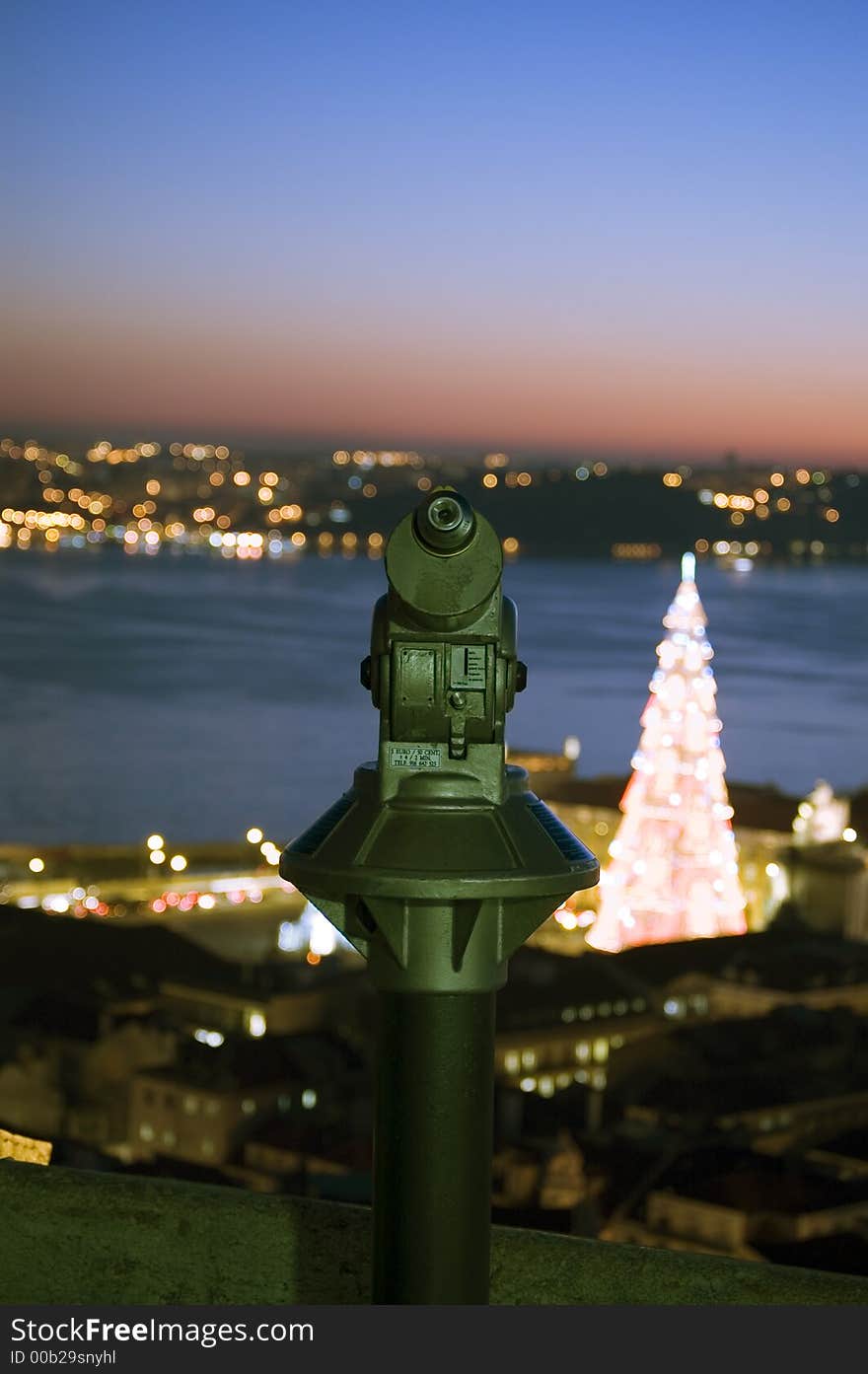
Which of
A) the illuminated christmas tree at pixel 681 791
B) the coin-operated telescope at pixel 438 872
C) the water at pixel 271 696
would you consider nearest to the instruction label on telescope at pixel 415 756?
the coin-operated telescope at pixel 438 872

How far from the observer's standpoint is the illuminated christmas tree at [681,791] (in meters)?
11.3

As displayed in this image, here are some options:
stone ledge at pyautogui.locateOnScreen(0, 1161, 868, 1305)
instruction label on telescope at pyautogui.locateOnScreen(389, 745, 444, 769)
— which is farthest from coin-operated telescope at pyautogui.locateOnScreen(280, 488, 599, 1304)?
stone ledge at pyautogui.locateOnScreen(0, 1161, 868, 1305)

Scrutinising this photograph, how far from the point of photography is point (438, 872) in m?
1.38

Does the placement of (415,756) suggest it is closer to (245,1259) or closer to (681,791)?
(245,1259)

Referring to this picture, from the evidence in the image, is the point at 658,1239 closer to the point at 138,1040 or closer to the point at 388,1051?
the point at 138,1040

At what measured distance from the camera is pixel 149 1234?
2072 mm

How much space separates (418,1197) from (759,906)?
1824 cm

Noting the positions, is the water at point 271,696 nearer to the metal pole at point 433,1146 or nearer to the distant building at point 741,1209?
the distant building at point 741,1209

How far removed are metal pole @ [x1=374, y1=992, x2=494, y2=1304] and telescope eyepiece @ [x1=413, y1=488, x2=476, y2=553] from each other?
0.31 m

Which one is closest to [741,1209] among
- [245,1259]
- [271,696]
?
[245,1259]

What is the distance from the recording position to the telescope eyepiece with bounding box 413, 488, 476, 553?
53.6 inches

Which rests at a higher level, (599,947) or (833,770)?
(599,947)

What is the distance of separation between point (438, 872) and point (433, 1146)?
0.66 feet

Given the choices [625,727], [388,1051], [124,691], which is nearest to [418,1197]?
[388,1051]
